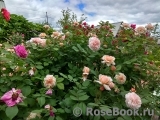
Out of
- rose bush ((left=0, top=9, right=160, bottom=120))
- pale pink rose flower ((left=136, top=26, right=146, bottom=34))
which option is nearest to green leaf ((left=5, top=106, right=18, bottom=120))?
rose bush ((left=0, top=9, right=160, bottom=120))

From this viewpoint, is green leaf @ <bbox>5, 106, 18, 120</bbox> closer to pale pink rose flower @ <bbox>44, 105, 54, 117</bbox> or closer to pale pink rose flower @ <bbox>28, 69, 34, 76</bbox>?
pale pink rose flower @ <bbox>44, 105, 54, 117</bbox>

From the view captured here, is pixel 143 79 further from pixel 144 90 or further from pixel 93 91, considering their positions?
pixel 93 91

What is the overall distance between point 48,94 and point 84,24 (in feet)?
4.44

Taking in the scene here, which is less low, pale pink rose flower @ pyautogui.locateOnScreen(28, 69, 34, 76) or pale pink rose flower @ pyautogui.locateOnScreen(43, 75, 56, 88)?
pale pink rose flower @ pyautogui.locateOnScreen(28, 69, 34, 76)

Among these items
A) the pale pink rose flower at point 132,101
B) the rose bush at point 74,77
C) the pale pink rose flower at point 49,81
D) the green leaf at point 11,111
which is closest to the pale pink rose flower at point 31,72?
the rose bush at point 74,77

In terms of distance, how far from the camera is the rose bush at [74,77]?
1114mm

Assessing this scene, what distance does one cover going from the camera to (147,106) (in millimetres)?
1412

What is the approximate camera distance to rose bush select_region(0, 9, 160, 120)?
1.11m

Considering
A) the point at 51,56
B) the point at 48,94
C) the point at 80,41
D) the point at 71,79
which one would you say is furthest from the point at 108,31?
the point at 48,94

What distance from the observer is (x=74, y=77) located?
134cm

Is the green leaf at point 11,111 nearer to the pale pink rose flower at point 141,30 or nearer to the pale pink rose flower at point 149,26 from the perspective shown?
the pale pink rose flower at point 141,30

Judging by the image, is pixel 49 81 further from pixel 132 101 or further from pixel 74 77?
pixel 132 101

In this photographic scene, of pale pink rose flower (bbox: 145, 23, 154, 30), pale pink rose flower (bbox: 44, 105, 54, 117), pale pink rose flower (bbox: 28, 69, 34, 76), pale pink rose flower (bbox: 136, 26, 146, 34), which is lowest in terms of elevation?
pale pink rose flower (bbox: 44, 105, 54, 117)

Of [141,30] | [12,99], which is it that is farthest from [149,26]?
[12,99]
